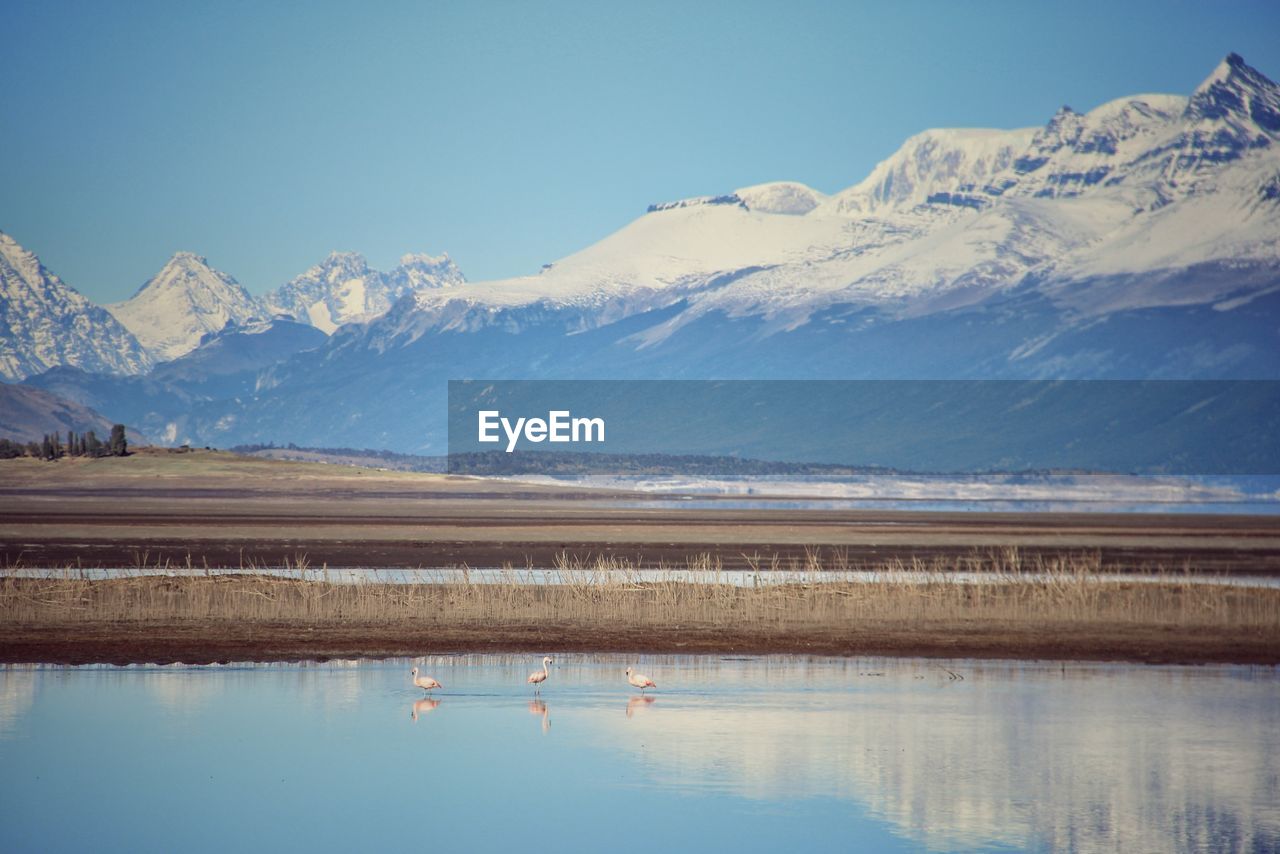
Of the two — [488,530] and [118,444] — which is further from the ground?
[118,444]

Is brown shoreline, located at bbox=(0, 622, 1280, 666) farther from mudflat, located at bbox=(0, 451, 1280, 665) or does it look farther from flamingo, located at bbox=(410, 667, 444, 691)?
flamingo, located at bbox=(410, 667, 444, 691)

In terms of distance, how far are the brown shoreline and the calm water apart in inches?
74.1

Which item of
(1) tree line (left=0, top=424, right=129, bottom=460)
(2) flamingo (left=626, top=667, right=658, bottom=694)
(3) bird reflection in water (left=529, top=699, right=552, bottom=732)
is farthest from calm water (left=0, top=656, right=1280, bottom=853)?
(1) tree line (left=0, top=424, right=129, bottom=460)

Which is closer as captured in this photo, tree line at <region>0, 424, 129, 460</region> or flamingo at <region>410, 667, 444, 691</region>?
flamingo at <region>410, 667, 444, 691</region>

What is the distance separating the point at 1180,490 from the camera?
163625mm

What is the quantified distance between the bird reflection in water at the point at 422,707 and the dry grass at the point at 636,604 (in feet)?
29.7

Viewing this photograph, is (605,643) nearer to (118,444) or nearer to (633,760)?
(633,760)

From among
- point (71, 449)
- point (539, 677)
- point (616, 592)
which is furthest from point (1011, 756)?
point (71, 449)

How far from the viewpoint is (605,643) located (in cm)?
3644

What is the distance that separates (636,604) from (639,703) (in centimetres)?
1168

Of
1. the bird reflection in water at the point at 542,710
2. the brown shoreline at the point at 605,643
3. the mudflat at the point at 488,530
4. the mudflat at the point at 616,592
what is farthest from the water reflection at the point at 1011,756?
the mudflat at the point at 488,530

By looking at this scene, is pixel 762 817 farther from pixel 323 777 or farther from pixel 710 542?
pixel 710 542

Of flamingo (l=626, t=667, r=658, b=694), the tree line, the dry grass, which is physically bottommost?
flamingo (l=626, t=667, r=658, b=694)

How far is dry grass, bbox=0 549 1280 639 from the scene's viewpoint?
125 feet
